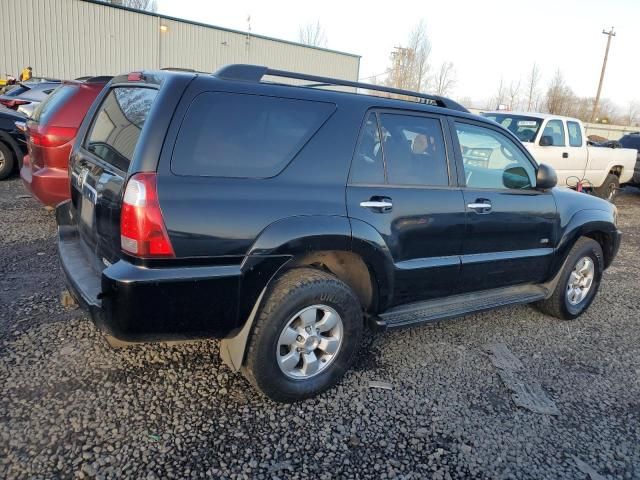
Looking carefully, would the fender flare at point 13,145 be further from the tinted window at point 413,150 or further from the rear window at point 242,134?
the tinted window at point 413,150

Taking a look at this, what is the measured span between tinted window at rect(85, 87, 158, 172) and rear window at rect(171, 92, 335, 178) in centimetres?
29

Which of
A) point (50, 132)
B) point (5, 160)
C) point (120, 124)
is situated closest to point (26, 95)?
point (5, 160)

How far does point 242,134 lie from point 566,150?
29.9ft

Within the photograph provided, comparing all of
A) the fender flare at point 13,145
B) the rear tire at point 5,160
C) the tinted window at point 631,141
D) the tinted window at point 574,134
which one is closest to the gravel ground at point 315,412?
the fender flare at point 13,145

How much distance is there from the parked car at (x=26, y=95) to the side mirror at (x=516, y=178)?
10422mm

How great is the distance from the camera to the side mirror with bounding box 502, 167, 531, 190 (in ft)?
12.7

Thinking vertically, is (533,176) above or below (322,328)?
above

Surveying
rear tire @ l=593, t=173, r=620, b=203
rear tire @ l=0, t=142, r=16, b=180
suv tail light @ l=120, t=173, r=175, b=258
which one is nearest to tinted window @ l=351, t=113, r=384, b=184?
suv tail light @ l=120, t=173, r=175, b=258

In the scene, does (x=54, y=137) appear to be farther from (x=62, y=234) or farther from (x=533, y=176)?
(x=533, y=176)

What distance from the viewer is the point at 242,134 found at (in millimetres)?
2621

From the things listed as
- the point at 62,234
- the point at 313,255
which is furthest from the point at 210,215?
the point at 62,234

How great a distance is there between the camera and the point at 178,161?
2430 mm

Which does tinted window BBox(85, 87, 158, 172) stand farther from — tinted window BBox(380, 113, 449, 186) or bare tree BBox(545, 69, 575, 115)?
bare tree BBox(545, 69, 575, 115)

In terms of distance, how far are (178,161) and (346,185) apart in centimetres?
98
